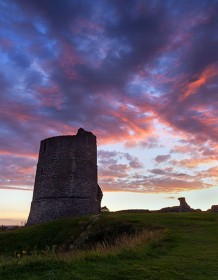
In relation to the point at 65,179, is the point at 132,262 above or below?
below

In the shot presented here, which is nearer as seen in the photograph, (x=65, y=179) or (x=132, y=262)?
(x=132, y=262)

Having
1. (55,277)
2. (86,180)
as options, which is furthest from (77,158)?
(55,277)

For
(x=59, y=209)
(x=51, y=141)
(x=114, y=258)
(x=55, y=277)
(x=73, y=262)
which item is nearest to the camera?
(x=55, y=277)

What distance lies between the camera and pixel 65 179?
37938mm

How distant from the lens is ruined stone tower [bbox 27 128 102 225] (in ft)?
123

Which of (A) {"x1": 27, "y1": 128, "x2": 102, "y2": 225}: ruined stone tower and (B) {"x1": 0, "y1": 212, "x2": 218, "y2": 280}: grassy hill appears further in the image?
(A) {"x1": 27, "y1": 128, "x2": 102, "y2": 225}: ruined stone tower

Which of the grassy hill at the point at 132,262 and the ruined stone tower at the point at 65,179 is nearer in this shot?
the grassy hill at the point at 132,262

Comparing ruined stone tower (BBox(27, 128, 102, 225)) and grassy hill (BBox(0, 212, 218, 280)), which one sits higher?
ruined stone tower (BBox(27, 128, 102, 225))

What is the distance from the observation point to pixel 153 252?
11656 mm

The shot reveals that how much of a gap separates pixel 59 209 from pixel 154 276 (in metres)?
30.0

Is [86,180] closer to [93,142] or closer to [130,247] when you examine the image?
[93,142]

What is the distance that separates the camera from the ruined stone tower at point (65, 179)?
3747cm

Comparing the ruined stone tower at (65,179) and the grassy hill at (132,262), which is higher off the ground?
the ruined stone tower at (65,179)

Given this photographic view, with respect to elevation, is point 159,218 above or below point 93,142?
below
